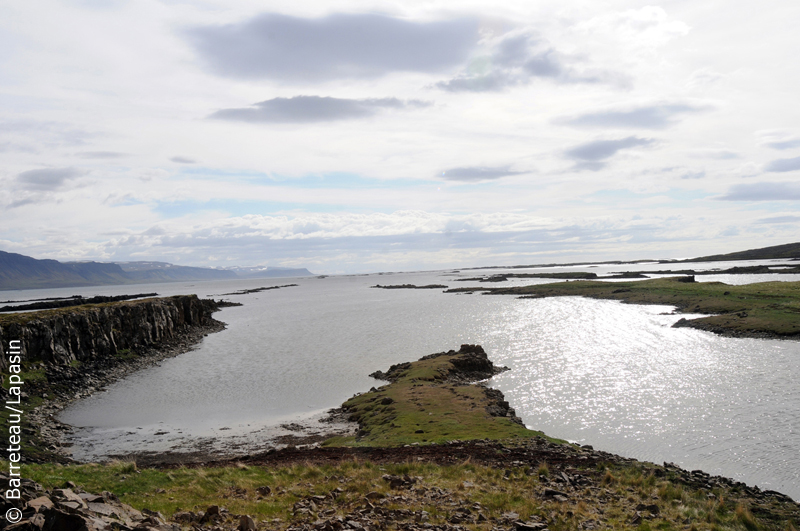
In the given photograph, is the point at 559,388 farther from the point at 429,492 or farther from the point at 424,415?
the point at 429,492

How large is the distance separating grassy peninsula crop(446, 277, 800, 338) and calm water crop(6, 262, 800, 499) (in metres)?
5.40

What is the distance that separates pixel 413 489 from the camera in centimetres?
1908

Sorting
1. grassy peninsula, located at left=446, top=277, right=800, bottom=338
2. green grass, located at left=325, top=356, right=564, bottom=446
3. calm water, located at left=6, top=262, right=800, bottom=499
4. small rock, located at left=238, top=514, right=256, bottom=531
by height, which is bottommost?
calm water, located at left=6, top=262, right=800, bottom=499

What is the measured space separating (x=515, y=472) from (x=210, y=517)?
1395 centimetres

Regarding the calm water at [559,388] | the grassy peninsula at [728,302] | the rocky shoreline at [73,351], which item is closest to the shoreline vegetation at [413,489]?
the rocky shoreline at [73,351]

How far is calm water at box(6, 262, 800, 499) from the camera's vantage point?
1203 inches

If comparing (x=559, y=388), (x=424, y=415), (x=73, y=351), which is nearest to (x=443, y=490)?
(x=424, y=415)

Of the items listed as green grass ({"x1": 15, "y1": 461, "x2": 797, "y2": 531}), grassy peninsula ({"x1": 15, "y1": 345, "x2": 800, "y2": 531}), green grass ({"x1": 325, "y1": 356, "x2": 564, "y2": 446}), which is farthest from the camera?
green grass ({"x1": 325, "y1": 356, "x2": 564, "y2": 446})

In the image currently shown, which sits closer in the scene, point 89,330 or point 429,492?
point 429,492

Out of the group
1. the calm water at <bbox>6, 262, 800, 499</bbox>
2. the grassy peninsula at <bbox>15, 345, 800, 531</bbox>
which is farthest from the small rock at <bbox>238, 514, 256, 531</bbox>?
the calm water at <bbox>6, 262, 800, 499</bbox>

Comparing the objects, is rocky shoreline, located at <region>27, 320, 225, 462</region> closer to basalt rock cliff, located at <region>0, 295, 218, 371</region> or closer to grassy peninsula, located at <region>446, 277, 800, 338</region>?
basalt rock cliff, located at <region>0, 295, 218, 371</region>

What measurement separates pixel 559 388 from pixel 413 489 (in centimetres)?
3145

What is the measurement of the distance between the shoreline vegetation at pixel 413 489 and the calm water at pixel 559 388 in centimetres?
566

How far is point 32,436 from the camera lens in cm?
3303
